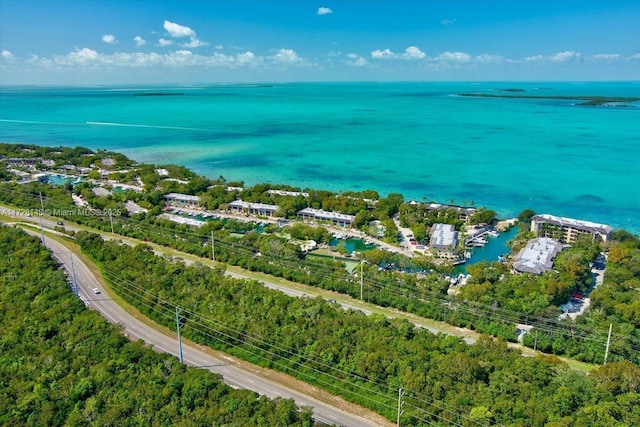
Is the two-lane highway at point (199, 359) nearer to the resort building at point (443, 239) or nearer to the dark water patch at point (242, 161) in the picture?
the resort building at point (443, 239)

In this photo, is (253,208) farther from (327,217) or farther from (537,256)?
(537,256)

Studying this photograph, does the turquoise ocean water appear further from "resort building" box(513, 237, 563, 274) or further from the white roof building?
"resort building" box(513, 237, 563, 274)

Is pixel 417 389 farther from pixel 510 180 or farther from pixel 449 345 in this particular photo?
pixel 510 180

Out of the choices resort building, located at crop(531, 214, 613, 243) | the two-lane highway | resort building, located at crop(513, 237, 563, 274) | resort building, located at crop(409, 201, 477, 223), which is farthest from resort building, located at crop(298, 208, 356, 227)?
the two-lane highway

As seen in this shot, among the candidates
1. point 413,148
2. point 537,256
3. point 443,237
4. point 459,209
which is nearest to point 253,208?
point 443,237

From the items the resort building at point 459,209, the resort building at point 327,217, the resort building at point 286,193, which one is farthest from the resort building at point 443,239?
the resort building at point 286,193

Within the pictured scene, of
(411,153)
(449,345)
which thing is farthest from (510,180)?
(449,345)
